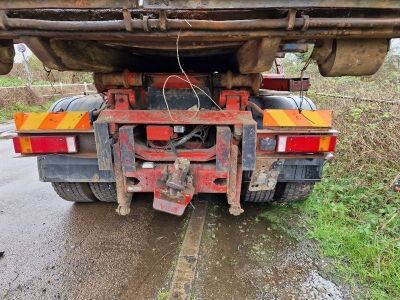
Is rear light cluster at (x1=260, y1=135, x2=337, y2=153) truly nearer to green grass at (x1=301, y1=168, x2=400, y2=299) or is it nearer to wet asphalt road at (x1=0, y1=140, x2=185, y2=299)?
green grass at (x1=301, y1=168, x2=400, y2=299)

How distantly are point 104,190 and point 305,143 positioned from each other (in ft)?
6.64

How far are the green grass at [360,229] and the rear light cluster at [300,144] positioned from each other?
830mm

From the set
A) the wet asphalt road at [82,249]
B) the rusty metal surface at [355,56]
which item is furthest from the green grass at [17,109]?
the rusty metal surface at [355,56]

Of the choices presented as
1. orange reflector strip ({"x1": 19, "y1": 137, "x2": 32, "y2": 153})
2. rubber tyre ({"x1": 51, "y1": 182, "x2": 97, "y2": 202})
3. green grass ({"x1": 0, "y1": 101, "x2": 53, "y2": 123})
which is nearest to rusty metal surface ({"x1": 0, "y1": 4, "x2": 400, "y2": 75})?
orange reflector strip ({"x1": 19, "y1": 137, "x2": 32, "y2": 153})

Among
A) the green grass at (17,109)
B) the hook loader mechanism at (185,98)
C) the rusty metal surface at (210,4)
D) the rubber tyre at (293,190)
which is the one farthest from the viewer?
the green grass at (17,109)

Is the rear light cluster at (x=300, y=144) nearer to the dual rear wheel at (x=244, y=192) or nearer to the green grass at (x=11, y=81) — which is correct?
the dual rear wheel at (x=244, y=192)

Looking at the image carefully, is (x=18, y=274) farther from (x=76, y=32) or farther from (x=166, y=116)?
(x=76, y=32)

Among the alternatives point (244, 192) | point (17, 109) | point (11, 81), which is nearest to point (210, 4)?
point (244, 192)

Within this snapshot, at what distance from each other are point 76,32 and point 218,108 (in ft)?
4.24

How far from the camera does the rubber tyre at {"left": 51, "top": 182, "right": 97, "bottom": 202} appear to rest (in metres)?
3.09

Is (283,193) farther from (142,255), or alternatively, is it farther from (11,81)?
(11,81)

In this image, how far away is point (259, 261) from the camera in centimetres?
243

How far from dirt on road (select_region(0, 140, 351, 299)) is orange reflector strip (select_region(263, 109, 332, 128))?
3.46 ft

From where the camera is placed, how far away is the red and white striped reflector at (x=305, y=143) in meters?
2.40
